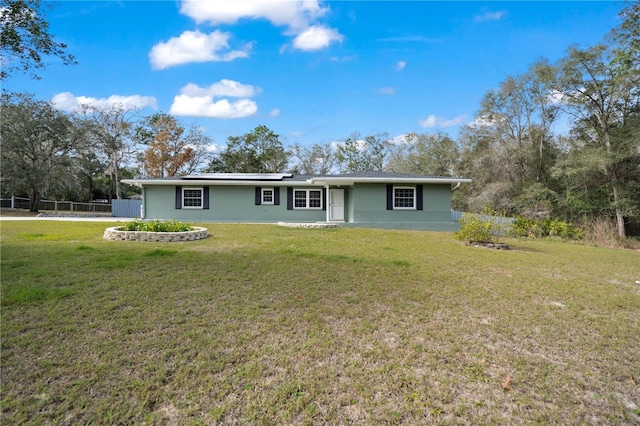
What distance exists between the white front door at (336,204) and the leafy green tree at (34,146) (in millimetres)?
20723

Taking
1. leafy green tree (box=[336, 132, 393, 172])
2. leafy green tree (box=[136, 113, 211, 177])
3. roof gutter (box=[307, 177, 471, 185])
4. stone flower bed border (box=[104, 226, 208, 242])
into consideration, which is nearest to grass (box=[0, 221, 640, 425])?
stone flower bed border (box=[104, 226, 208, 242])

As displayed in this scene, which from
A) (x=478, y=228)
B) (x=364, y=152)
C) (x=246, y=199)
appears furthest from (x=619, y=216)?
(x=364, y=152)

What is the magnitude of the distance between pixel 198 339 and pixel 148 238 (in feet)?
20.1

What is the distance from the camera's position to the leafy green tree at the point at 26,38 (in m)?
6.20

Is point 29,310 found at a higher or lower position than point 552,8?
lower

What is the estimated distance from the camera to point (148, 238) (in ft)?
26.7

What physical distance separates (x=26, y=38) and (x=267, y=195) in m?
11.0

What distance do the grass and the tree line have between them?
28.7 ft

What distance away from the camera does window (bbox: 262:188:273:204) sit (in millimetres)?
16703

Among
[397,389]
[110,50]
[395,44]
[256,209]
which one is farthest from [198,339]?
[256,209]

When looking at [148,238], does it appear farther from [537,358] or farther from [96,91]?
[96,91]

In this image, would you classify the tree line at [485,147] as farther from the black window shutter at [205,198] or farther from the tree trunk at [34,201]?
the black window shutter at [205,198]

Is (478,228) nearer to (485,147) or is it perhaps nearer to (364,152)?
(485,147)

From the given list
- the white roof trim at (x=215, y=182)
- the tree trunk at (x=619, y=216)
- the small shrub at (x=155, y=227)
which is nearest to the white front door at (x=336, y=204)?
the white roof trim at (x=215, y=182)
